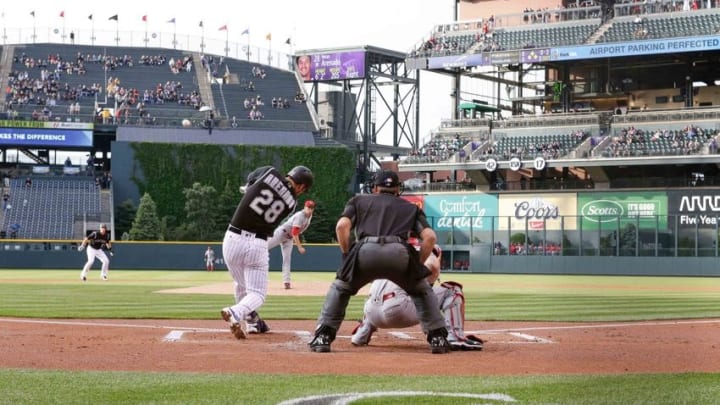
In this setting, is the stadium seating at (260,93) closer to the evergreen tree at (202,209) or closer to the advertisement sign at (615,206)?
the evergreen tree at (202,209)

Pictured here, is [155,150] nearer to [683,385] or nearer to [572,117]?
[572,117]

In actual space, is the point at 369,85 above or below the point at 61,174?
above

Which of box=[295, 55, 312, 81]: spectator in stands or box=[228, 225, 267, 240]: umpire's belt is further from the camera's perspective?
box=[295, 55, 312, 81]: spectator in stands

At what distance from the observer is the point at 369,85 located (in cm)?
7062

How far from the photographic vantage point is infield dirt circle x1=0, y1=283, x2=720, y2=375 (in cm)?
818

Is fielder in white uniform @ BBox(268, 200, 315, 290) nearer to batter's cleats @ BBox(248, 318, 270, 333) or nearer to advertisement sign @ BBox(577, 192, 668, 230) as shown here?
batter's cleats @ BBox(248, 318, 270, 333)

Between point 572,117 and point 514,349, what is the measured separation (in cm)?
4348

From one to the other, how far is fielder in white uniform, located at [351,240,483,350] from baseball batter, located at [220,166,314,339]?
1219 mm

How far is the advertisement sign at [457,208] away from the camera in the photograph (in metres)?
50.5

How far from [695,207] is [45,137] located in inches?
1398

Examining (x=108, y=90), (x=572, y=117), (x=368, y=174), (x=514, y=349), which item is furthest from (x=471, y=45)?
(x=514, y=349)

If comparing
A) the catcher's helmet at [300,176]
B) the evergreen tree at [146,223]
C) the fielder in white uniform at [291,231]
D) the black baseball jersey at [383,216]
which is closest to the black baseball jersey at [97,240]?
the fielder in white uniform at [291,231]

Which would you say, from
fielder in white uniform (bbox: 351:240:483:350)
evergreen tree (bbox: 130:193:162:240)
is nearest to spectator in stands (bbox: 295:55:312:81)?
evergreen tree (bbox: 130:193:162:240)

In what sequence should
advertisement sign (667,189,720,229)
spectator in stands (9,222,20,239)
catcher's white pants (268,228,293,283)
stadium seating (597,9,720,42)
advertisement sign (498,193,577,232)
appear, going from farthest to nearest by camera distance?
spectator in stands (9,222,20,239), stadium seating (597,9,720,42), advertisement sign (498,193,577,232), advertisement sign (667,189,720,229), catcher's white pants (268,228,293,283)
